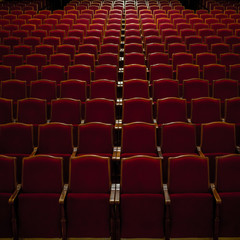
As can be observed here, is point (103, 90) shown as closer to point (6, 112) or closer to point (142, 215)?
point (6, 112)

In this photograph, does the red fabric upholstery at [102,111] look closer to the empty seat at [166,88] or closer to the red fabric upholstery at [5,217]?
the empty seat at [166,88]

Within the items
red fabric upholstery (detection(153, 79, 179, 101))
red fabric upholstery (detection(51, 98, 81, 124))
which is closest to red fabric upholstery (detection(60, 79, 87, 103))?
red fabric upholstery (detection(51, 98, 81, 124))

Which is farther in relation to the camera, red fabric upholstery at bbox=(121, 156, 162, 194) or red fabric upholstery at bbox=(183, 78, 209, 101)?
red fabric upholstery at bbox=(183, 78, 209, 101)

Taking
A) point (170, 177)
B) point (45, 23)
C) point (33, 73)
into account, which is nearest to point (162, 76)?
point (33, 73)

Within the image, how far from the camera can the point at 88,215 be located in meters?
0.69

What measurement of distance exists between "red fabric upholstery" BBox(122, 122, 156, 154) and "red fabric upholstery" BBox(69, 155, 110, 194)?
0.53 feet

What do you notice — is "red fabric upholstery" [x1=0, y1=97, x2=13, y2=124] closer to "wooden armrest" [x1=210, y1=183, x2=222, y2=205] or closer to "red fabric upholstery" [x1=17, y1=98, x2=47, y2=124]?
"red fabric upholstery" [x1=17, y1=98, x2=47, y2=124]

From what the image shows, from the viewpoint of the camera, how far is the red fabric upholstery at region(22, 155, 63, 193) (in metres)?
0.73

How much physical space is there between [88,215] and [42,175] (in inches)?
5.2

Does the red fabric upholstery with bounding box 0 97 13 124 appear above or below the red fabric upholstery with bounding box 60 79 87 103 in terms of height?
below

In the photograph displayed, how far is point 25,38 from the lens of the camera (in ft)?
5.52

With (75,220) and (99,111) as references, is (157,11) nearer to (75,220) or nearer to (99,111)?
(99,111)

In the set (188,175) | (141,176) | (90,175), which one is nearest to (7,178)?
(90,175)

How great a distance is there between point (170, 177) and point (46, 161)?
0.89 ft
